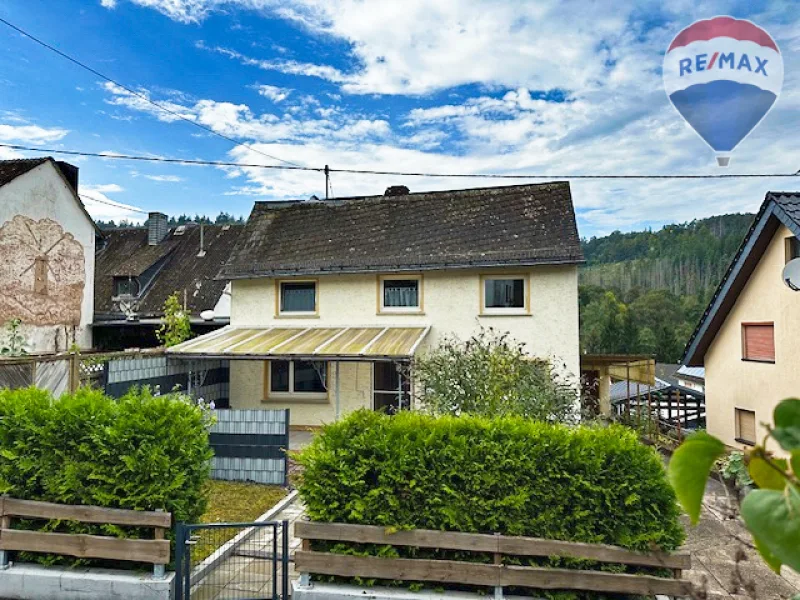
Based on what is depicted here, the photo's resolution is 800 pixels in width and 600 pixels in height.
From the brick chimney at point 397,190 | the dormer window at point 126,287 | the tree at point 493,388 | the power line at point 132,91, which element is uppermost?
the power line at point 132,91

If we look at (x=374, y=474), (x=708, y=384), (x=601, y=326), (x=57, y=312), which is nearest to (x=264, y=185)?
(x=57, y=312)

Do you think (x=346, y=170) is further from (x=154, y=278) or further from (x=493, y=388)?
(x=493, y=388)

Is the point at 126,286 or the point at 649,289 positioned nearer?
the point at 126,286

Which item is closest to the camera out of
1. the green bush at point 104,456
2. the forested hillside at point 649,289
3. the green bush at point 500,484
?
the green bush at point 500,484

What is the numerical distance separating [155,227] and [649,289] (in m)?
65.9

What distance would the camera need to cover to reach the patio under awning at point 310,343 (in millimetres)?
14555

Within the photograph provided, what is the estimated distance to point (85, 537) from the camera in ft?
21.7

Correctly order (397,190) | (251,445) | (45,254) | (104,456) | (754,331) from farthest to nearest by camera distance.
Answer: (397,190), (45,254), (754,331), (251,445), (104,456)

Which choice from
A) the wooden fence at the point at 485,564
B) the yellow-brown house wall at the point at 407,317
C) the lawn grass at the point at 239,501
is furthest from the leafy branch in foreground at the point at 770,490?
the yellow-brown house wall at the point at 407,317

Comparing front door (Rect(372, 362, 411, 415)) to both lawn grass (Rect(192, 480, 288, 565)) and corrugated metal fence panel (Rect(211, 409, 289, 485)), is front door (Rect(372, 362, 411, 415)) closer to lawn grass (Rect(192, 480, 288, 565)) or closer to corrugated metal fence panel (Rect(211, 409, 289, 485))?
corrugated metal fence panel (Rect(211, 409, 289, 485))

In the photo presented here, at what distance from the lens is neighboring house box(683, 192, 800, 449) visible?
13336 mm

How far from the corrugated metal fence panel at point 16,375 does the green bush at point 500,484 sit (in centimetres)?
899

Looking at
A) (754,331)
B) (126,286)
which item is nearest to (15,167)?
(126,286)

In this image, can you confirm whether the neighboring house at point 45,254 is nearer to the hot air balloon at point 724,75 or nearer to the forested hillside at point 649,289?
the hot air balloon at point 724,75
